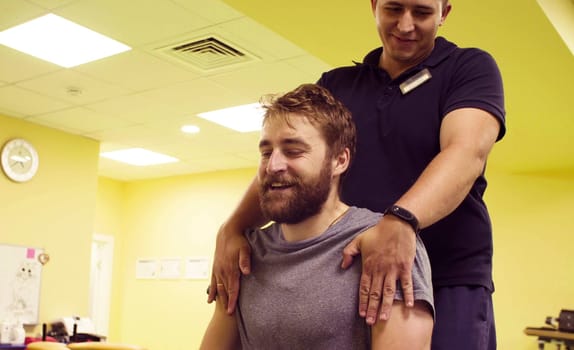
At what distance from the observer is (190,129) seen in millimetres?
6555

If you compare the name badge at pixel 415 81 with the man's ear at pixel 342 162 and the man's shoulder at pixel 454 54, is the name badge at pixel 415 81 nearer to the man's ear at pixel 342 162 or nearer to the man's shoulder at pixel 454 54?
the man's shoulder at pixel 454 54

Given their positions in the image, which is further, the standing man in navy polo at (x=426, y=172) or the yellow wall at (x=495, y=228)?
the yellow wall at (x=495, y=228)

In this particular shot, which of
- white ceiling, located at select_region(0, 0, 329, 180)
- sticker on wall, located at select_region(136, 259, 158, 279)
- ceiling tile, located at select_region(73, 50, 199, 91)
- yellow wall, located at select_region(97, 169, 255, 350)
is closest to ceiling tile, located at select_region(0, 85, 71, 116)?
white ceiling, located at select_region(0, 0, 329, 180)

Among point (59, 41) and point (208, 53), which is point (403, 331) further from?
point (59, 41)

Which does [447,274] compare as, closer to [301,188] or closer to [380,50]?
[301,188]

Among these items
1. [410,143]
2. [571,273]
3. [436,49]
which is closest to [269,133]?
[410,143]

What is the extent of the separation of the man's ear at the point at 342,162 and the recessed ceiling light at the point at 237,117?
439cm

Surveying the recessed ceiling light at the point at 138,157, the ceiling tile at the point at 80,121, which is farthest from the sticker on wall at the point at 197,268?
the ceiling tile at the point at 80,121

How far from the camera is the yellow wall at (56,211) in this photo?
630cm

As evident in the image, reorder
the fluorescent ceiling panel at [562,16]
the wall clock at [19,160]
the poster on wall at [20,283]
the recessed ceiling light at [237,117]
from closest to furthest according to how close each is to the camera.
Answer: the fluorescent ceiling panel at [562,16]
the recessed ceiling light at [237,117]
the poster on wall at [20,283]
the wall clock at [19,160]

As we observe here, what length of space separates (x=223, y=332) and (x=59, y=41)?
11.6 ft

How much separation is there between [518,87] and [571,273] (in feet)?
8.95

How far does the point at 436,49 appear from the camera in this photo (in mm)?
1469

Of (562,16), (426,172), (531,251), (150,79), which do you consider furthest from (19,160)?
(426,172)
